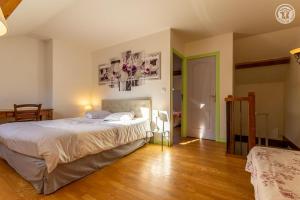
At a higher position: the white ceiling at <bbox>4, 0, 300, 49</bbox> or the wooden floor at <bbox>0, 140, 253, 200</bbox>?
the white ceiling at <bbox>4, 0, 300, 49</bbox>

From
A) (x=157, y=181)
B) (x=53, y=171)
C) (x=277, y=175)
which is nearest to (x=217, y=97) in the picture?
(x=157, y=181)

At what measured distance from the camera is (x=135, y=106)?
3.81 metres

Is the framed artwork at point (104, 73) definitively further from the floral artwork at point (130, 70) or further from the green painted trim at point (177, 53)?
the green painted trim at point (177, 53)

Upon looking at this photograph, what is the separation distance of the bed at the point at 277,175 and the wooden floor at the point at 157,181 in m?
0.69

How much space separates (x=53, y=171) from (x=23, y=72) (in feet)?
11.0

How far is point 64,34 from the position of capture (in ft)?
13.1

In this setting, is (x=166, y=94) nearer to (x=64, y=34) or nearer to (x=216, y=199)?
(x=216, y=199)

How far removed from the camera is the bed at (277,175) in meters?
0.73

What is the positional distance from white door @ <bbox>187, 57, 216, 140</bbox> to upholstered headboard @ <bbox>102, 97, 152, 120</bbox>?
125 centimetres

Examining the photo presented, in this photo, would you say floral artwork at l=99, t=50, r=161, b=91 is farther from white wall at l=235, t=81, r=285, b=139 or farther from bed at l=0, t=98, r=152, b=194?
white wall at l=235, t=81, r=285, b=139

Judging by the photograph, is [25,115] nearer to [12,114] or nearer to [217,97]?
[12,114]
